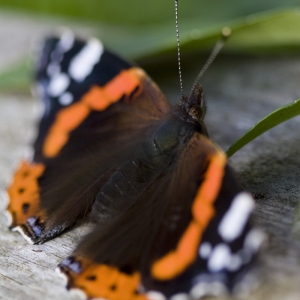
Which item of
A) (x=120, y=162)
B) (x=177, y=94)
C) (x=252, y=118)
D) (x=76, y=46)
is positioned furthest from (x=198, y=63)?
(x=120, y=162)

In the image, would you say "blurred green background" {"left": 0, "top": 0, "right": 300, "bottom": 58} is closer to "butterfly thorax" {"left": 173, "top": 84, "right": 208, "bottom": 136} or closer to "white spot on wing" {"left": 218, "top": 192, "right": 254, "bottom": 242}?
"butterfly thorax" {"left": 173, "top": 84, "right": 208, "bottom": 136}

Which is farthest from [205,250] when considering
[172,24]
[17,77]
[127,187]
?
[172,24]

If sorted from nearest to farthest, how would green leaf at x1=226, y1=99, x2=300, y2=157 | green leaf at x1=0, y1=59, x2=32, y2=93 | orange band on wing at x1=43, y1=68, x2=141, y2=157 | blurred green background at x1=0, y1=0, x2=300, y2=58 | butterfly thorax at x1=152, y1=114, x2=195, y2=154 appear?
1. green leaf at x1=226, y1=99, x2=300, y2=157
2. butterfly thorax at x1=152, y1=114, x2=195, y2=154
3. orange band on wing at x1=43, y1=68, x2=141, y2=157
4. blurred green background at x1=0, y1=0, x2=300, y2=58
5. green leaf at x1=0, y1=59, x2=32, y2=93

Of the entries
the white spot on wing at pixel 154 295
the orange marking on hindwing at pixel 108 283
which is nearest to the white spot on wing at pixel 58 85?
the orange marking on hindwing at pixel 108 283

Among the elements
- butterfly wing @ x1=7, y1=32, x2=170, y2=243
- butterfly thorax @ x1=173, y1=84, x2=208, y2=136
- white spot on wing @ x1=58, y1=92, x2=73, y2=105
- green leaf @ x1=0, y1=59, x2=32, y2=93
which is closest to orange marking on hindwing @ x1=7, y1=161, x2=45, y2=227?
butterfly wing @ x1=7, y1=32, x2=170, y2=243

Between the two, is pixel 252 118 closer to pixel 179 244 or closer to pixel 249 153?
pixel 249 153

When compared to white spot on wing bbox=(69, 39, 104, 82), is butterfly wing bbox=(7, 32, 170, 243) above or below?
below

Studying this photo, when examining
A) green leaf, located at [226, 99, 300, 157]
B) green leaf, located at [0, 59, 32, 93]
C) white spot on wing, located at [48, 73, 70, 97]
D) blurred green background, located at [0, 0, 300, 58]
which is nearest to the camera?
green leaf, located at [226, 99, 300, 157]

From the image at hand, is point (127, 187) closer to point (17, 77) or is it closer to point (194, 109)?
point (194, 109)

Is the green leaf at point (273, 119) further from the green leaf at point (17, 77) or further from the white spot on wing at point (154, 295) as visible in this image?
the green leaf at point (17, 77)
